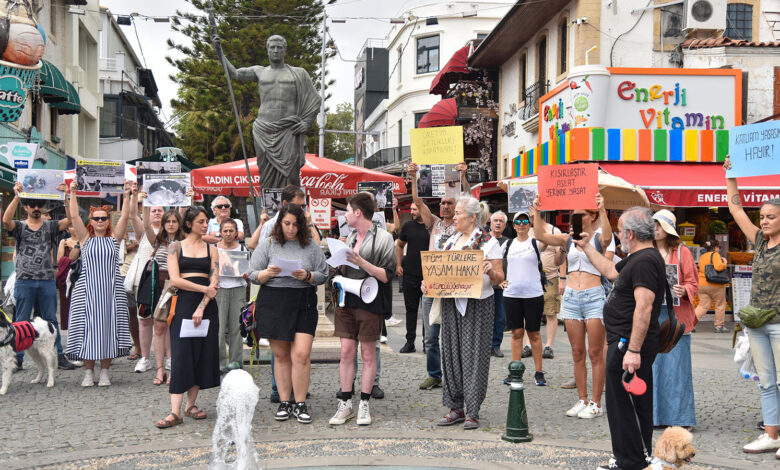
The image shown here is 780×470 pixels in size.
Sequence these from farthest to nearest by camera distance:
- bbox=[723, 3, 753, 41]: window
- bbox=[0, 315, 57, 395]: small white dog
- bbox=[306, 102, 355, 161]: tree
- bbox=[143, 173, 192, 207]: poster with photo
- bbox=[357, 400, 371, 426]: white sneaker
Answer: bbox=[306, 102, 355, 161]: tree
bbox=[723, 3, 753, 41]: window
bbox=[143, 173, 192, 207]: poster with photo
bbox=[0, 315, 57, 395]: small white dog
bbox=[357, 400, 371, 426]: white sneaker

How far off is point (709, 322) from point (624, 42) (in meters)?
7.79

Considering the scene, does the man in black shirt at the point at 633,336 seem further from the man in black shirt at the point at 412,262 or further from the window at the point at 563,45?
the window at the point at 563,45

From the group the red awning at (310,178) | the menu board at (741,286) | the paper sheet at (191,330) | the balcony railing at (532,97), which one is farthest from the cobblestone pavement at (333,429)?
the balcony railing at (532,97)

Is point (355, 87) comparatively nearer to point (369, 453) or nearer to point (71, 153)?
point (71, 153)

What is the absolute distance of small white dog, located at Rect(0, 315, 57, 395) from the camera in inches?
295

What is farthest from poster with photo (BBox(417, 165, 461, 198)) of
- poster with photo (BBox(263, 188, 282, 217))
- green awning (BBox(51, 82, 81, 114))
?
green awning (BBox(51, 82, 81, 114))

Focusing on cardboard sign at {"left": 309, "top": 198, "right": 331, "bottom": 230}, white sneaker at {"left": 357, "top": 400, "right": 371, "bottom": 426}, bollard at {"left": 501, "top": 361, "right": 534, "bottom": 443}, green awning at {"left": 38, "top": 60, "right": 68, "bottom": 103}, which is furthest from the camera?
green awning at {"left": 38, "top": 60, "right": 68, "bottom": 103}

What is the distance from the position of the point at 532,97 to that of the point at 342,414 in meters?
17.7

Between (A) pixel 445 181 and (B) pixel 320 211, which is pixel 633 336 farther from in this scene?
(B) pixel 320 211

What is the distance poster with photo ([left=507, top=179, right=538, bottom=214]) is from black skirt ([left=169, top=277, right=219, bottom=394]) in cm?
369

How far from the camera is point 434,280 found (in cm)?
634

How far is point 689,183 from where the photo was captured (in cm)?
1553

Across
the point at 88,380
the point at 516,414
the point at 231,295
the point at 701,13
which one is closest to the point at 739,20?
the point at 701,13

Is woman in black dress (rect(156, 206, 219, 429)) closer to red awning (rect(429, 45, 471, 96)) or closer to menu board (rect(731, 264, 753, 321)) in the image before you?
menu board (rect(731, 264, 753, 321))
